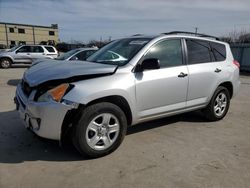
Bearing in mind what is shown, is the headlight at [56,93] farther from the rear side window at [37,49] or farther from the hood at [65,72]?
the rear side window at [37,49]

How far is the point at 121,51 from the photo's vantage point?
4715mm

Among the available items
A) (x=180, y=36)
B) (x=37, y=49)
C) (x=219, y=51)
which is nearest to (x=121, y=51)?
(x=180, y=36)

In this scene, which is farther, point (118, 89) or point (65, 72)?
point (118, 89)

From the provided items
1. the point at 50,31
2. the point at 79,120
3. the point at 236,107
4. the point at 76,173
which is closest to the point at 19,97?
the point at 79,120

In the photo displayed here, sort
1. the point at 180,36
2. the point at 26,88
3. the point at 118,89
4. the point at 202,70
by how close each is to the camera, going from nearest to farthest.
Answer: the point at 118,89, the point at 26,88, the point at 180,36, the point at 202,70

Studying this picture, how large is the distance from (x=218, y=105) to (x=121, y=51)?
2.48 m

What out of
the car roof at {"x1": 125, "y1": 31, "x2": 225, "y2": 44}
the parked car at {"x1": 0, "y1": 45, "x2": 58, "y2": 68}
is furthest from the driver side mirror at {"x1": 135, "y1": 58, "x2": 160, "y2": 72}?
the parked car at {"x1": 0, "y1": 45, "x2": 58, "y2": 68}

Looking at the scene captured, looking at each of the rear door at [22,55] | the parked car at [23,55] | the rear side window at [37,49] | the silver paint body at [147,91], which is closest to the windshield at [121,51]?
the silver paint body at [147,91]

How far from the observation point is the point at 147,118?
447 centimetres

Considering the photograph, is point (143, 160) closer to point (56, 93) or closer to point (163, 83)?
point (163, 83)

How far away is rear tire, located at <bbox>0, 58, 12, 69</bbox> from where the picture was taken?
59.4ft

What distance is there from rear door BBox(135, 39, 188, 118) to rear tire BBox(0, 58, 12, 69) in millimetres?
15893

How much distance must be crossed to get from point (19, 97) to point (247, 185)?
3324 millimetres

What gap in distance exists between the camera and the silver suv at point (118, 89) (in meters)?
3.62
